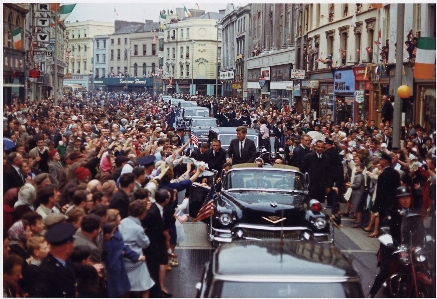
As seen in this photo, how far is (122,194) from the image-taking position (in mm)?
8758

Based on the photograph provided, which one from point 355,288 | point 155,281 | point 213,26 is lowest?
point 155,281

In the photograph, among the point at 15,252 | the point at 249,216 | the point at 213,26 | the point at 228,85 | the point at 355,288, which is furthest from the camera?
the point at 228,85

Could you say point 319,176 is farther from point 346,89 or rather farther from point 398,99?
point 346,89

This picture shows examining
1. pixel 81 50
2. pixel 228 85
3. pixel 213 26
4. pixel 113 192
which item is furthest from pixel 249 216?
pixel 228 85

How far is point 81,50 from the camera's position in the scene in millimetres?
41594

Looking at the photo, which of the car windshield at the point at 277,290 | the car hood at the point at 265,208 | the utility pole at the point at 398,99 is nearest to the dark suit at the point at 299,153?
the utility pole at the point at 398,99

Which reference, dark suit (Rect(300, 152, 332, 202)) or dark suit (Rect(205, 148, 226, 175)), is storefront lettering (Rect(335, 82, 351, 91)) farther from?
dark suit (Rect(300, 152, 332, 202))

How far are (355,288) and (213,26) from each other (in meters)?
54.7

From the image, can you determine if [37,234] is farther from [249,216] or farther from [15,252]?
[249,216]

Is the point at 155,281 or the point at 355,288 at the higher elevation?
the point at 355,288

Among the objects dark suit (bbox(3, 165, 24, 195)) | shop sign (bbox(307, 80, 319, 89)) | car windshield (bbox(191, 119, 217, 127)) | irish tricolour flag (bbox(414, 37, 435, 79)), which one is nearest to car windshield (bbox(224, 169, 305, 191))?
irish tricolour flag (bbox(414, 37, 435, 79))

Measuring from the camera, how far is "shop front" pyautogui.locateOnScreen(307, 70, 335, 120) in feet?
101

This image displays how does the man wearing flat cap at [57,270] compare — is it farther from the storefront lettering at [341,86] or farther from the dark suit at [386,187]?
the storefront lettering at [341,86]

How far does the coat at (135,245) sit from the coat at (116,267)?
152 millimetres
